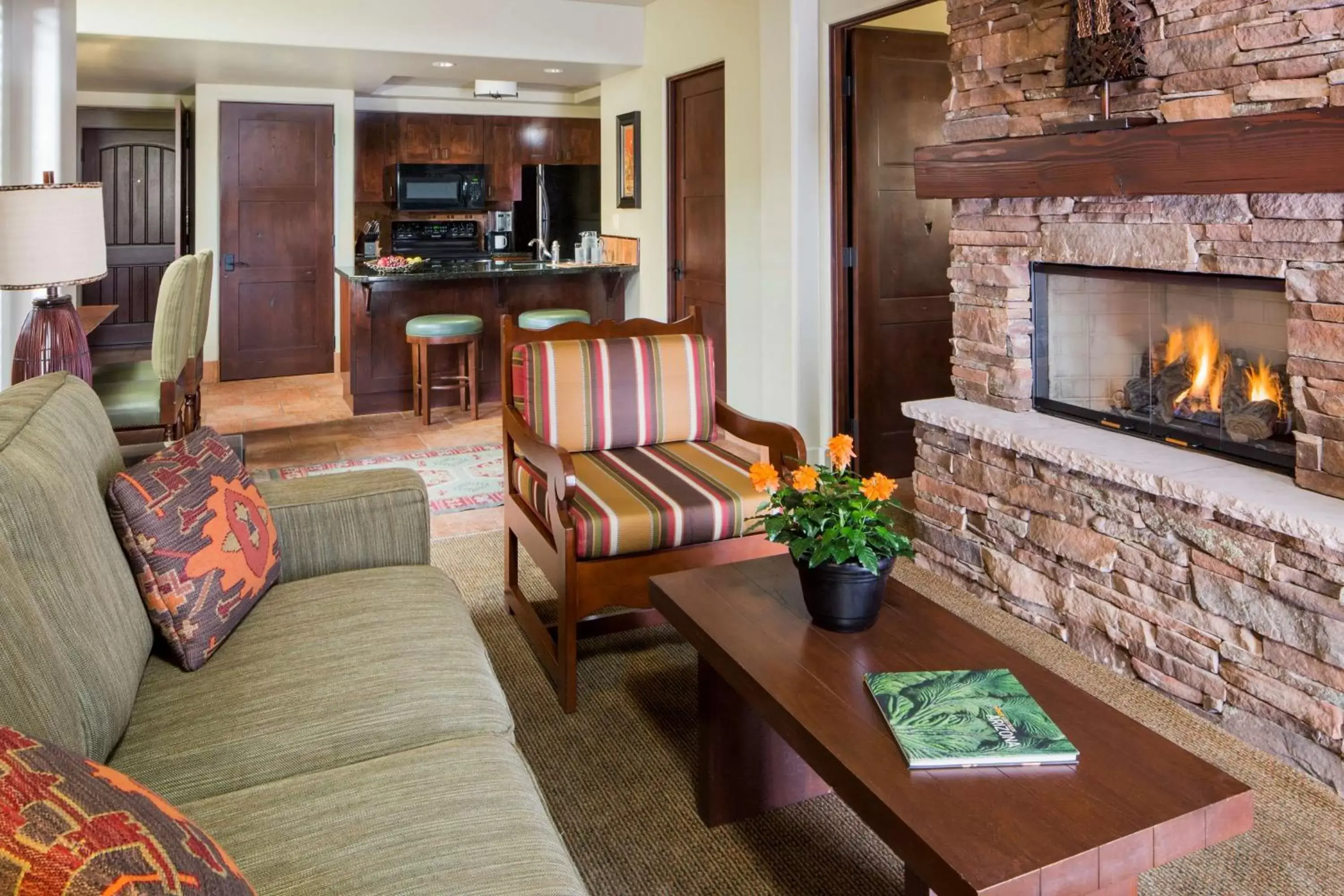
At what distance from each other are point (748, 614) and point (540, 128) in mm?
7867

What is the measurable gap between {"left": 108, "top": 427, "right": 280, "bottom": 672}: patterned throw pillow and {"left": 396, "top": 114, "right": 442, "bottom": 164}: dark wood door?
714cm

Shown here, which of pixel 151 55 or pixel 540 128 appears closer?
pixel 151 55

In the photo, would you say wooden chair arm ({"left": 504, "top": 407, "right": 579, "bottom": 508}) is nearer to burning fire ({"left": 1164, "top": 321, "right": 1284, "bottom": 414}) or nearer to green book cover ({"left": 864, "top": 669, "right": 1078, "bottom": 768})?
green book cover ({"left": 864, "top": 669, "right": 1078, "bottom": 768})

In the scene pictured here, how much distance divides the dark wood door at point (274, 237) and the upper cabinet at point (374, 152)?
23.6 inches

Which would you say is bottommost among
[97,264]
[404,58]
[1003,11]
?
[97,264]

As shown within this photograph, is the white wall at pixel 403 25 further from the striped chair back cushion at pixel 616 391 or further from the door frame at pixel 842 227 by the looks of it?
the striped chair back cushion at pixel 616 391

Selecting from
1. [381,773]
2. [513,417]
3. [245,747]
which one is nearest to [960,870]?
[381,773]

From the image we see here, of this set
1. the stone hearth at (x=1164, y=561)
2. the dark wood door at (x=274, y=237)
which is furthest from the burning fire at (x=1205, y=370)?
the dark wood door at (x=274, y=237)

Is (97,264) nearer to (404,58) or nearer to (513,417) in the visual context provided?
(513,417)

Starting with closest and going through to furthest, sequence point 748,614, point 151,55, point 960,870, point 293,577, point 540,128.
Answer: point 960,870, point 748,614, point 293,577, point 151,55, point 540,128

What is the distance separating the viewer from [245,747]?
156cm

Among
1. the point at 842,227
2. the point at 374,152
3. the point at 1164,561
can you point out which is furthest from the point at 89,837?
the point at 374,152

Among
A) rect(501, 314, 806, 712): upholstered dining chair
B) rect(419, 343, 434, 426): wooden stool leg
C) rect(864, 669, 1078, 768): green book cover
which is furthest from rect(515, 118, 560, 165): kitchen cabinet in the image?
rect(864, 669, 1078, 768): green book cover

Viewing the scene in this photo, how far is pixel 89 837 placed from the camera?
0.71 metres
